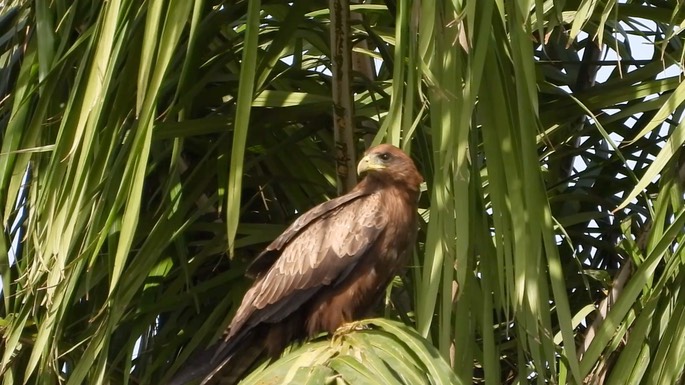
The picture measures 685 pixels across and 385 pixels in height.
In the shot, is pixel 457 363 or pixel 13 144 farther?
pixel 13 144

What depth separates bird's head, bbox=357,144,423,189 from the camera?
478 centimetres

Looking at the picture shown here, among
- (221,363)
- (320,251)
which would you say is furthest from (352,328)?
(320,251)

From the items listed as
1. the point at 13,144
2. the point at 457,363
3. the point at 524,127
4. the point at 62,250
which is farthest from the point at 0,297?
the point at 524,127

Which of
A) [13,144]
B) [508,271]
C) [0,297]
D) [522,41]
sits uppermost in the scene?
[522,41]

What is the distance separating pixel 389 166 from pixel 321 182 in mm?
297

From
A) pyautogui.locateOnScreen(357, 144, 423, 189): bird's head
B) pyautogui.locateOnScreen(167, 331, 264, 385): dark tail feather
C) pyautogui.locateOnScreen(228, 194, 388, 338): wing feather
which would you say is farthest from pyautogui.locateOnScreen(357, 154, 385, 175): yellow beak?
pyautogui.locateOnScreen(167, 331, 264, 385): dark tail feather

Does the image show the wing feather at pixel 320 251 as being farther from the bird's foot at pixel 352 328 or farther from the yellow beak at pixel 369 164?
the bird's foot at pixel 352 328

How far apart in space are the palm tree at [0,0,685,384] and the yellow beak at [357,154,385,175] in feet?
0.41

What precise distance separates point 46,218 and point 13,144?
18.6 inches

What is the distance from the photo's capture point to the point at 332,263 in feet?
15.6

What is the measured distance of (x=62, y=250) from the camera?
3498 millimetres

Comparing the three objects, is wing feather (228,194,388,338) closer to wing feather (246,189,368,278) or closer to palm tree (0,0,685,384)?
wing feather (246,189,368,278)

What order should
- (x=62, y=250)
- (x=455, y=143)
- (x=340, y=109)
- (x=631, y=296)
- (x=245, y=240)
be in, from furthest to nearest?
(x=245, y=240) → (x=340, y=109) → (x=631, y=296) → (x=62, y=250) → (x=455, y=143)

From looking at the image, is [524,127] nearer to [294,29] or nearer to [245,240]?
[294,29]
